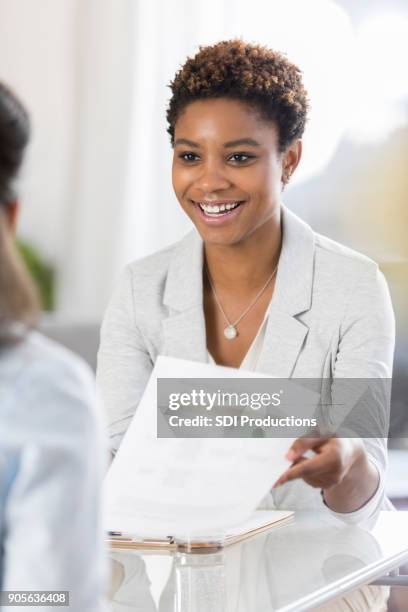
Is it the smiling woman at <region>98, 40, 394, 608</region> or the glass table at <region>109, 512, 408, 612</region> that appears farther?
the smiling woman at <region>98, 40, 394, 608</region>

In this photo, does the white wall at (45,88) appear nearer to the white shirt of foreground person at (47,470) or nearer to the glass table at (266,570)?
the glass table at (266,570)

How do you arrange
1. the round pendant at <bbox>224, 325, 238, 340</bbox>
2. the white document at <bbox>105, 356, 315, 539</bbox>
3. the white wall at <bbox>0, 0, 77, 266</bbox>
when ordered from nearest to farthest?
1. the white document at <bbox>105, 356, 315, 539</bbox>
2. the round pendant at <bbox>224, 325, 238, 340</bbox>
3. the white wall at <bbox>0, 0, 77, 266</bbox>

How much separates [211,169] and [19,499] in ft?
4.22

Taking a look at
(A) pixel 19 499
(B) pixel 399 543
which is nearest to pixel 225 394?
(B) pixel 399 543

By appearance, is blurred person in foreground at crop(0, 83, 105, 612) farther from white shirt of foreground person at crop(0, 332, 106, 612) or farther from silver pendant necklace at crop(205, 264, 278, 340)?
silver pendant necklace at crop(205, 264, 278, 340)

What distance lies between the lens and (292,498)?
1756 millimetres

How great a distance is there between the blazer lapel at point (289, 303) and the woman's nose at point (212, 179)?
0.20m

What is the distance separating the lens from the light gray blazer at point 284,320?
1874 mm

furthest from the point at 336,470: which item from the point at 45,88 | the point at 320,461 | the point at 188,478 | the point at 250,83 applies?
the point at 45,88

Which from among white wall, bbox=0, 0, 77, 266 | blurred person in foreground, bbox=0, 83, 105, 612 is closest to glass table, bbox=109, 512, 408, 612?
blurred person in foreground, bbox=0, 83, 105, 612

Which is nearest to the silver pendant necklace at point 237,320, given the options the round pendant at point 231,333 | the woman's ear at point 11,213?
the round pendant at point 231,333

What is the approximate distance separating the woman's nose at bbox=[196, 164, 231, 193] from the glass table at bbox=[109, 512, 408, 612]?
25.4 inches

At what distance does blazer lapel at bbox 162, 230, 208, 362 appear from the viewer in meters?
1.95

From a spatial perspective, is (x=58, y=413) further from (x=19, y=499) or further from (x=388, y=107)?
(x=388, y=107)
